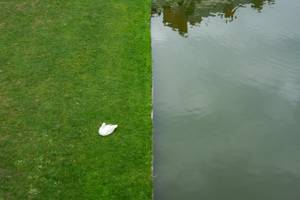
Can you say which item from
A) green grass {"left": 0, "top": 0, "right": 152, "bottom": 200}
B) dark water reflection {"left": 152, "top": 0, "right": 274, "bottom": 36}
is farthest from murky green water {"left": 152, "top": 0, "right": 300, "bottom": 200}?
green grass {"left": 0, "top": 0, "right": 152, "bottom": 200}

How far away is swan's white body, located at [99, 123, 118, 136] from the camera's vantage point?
1670cm

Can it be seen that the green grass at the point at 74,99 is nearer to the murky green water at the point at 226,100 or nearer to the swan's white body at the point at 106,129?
the swan's white body at the point at 106,129

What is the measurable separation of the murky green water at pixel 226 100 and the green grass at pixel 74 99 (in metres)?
1.20

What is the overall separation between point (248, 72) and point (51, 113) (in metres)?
9.70

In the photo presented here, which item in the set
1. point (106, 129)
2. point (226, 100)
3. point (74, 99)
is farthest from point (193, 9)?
point (106, 129)

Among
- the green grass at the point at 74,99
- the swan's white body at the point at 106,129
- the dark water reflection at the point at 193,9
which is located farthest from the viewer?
the dark water reflection at the point at 193,9

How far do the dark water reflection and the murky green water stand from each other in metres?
0.06

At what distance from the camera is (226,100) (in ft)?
66.2

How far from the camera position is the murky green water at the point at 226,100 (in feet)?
52.9

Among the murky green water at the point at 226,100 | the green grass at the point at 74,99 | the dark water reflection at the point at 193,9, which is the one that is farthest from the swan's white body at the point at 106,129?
the dark water reflection at the point at 193,9

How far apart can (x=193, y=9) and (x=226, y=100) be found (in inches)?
398

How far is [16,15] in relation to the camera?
24.5 metres

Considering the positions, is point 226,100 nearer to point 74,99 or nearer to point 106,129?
point 106,129

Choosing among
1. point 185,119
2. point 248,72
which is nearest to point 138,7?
point 248,72
